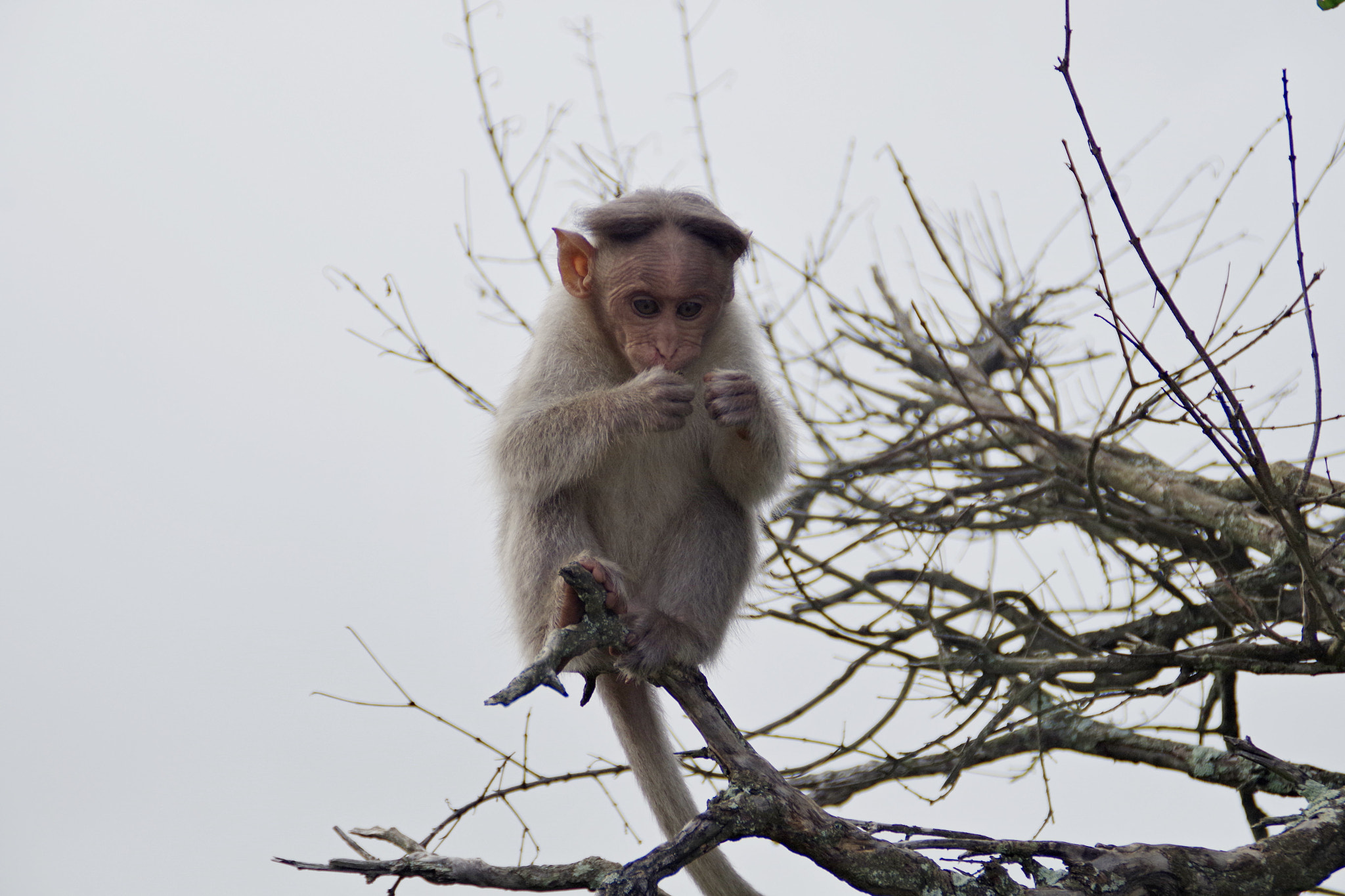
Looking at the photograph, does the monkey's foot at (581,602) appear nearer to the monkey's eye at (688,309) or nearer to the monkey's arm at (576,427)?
the monkey's arm at (576,427)

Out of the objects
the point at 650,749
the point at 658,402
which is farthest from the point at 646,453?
the point at 650,749

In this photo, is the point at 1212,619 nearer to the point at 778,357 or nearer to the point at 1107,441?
the point at 1107,441

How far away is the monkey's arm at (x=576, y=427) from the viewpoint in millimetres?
3711

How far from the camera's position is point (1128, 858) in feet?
9.00

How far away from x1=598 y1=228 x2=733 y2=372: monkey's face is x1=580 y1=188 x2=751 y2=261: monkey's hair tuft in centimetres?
4

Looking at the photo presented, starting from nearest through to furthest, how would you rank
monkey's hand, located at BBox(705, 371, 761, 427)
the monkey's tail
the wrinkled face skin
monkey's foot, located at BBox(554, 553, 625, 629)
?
monkey's foot, located at BBox(554, 553, 625, 629) → monkey's hand, located at BBox(705, 371, 761, 427) → the wrinkled face skin → the monkey's tail

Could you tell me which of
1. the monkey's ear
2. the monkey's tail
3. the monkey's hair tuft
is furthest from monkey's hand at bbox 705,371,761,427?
the monkey's tail

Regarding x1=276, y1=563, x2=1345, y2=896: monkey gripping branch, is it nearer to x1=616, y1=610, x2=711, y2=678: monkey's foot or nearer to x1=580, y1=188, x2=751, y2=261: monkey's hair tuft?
x1=616, y1=610, x2=711, y2=678: monkey's foot

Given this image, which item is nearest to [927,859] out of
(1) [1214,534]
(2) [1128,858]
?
(2) [1128,858]

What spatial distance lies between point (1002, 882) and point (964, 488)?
2.84 meters

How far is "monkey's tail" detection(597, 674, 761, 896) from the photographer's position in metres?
4.10

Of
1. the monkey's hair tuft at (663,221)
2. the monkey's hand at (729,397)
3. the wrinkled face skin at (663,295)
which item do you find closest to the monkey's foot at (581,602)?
the monkey's hand at (729,397)

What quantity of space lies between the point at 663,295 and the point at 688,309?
13 centimetres

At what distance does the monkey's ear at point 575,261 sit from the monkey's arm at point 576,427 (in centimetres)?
42
